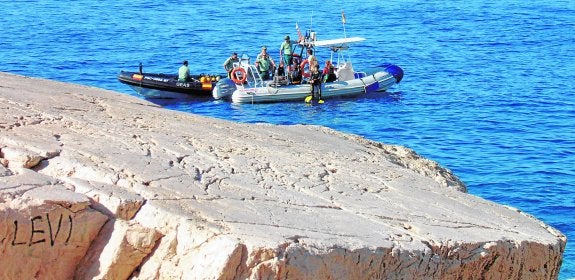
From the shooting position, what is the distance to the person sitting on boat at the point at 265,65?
32.5 metres

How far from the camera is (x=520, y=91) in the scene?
114 feet

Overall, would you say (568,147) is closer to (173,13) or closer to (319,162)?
(319,162)

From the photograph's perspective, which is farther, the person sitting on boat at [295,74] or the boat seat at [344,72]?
the boat seat at [344,72]

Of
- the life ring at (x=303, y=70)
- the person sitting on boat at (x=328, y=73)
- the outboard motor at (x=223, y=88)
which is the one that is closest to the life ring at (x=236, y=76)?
the outboard motor at (x=223, y=88)

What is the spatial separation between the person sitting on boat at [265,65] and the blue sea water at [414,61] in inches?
50.4

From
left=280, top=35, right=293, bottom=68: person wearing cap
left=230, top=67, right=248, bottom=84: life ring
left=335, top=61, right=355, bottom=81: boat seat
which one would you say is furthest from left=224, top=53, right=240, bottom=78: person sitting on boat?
left=335, top=61, right=355, bottom=81: boat seat

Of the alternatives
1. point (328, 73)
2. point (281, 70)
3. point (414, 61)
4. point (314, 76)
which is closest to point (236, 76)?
point (281, 70)

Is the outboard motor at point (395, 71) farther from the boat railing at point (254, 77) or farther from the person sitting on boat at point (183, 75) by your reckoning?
the person sitting on boat at point (183, 75)

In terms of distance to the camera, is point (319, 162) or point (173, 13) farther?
→ point (173, 13)

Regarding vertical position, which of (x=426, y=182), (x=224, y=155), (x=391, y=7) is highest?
(x=224, y=155)

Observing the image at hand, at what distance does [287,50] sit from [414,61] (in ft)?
27.1

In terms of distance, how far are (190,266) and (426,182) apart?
4086mm

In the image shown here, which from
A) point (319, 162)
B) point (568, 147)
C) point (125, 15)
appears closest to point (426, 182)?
point (319, 162)

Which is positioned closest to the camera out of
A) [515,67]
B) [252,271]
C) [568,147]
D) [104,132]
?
[252,271]
